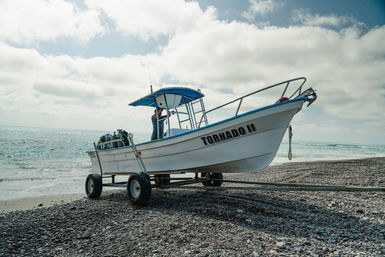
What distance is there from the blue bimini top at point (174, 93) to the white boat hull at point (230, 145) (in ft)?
5.55

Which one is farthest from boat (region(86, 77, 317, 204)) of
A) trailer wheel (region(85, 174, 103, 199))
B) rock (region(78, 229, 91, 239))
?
rock (region(78, 229, 91, 239))

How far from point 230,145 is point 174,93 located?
3.01m

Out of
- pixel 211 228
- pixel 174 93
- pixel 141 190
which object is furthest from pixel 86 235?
pixel 174 93

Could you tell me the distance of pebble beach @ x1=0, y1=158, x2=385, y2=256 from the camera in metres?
3.41

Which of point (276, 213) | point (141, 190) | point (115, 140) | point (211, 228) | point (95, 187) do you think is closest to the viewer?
point (211, 228)

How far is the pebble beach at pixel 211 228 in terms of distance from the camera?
11.2ft

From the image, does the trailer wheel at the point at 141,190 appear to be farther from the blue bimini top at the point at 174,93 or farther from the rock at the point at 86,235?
the blue bimini top at the point at 174,93

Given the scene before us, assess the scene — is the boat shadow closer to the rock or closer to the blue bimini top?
the rock

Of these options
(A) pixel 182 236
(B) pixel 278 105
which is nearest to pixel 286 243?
(A) pixel 182 236

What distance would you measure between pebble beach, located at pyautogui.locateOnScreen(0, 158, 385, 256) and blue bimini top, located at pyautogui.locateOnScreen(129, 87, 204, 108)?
3395mm

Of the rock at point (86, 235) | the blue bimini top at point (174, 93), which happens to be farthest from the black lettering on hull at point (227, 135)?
the rock at point (86, 235)

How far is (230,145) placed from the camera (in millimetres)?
5555

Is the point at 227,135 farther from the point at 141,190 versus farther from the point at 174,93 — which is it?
the point at 174,93

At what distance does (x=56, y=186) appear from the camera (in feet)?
36.7
